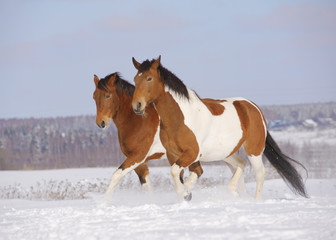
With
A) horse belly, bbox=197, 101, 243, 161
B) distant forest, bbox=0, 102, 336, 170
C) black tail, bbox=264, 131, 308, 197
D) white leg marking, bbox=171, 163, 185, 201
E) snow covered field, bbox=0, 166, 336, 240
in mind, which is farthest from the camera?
distant forest, bbox=0, 102, 336, 170

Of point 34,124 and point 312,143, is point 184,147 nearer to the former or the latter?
point 312,143

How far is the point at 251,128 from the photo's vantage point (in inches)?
313

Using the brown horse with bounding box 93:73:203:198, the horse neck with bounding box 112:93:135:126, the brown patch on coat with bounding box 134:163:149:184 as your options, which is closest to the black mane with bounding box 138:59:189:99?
the brown horse with bounding box 93:73:203:198

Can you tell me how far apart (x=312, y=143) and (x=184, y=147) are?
Result: 103 feet

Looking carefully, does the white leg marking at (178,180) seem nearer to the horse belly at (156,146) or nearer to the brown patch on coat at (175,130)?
the brown patch on coat at (175,130)

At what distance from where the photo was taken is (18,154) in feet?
152

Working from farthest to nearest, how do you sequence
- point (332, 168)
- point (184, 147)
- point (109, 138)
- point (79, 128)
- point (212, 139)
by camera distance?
point (79, 128)
point (109, 138)
point (332, 168)
point (212, 139)
point (184, 147)

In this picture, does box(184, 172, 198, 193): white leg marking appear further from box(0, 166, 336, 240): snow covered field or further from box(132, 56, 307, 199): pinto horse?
box(0, 166, 336, 240): snow covered field

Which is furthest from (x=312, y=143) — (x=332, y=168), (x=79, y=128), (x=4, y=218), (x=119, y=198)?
(x=4, y=218)

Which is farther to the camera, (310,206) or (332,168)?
(332,168)

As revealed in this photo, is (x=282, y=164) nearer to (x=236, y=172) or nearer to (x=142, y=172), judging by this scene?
(x=236, y=172)

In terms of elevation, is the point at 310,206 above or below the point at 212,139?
below

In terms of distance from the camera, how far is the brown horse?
7.12m

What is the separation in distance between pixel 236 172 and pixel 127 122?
229cm
